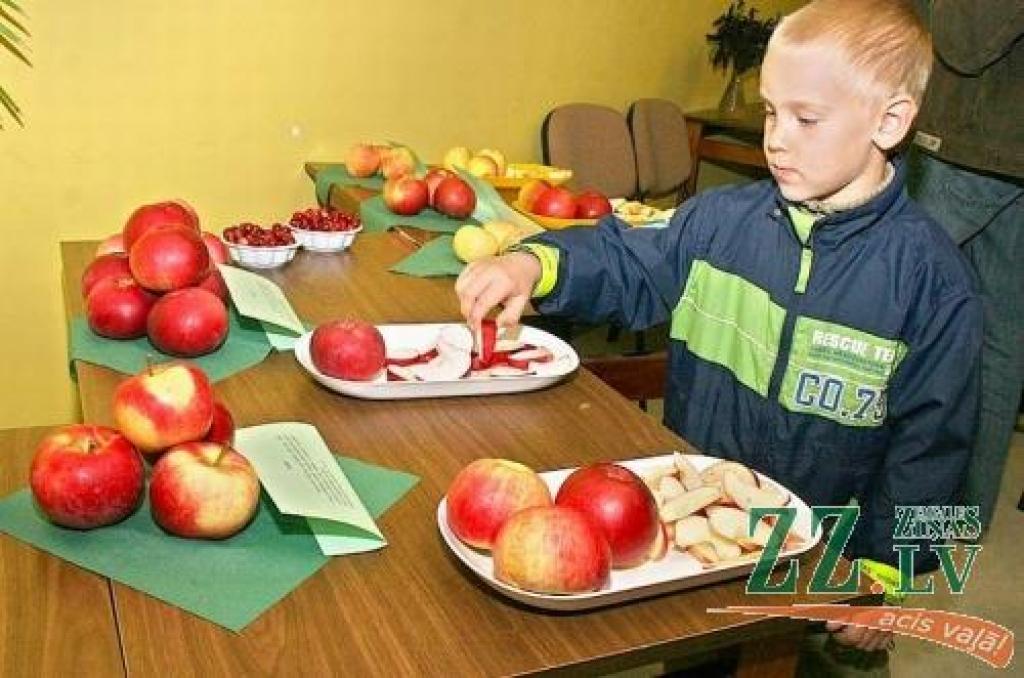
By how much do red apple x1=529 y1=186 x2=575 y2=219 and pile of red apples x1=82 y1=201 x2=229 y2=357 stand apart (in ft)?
3.35

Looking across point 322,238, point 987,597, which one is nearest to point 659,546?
point 322,238

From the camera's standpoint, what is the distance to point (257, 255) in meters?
1.69

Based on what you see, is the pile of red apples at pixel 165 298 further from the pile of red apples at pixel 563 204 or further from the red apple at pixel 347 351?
the pile of red apples at pixel 563 204

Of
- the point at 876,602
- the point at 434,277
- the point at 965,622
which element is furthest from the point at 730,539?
the point at 434,277

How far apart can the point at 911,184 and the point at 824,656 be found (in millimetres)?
1337

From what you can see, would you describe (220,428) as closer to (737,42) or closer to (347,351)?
(347,351)

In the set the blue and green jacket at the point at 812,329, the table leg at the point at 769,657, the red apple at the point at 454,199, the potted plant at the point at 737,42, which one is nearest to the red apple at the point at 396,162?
the red apple at the point at 454,199

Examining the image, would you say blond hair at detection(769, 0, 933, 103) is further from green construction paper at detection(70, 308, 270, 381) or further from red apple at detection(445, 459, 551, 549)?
green construction paper at detection(70, 308, 270, 381)

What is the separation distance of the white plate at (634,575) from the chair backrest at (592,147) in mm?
2361

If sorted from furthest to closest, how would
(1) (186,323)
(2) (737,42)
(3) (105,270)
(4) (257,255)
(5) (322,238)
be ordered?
(2) (737,42), (5) (322,238), (4) (257,255), (3) (105,270), (1) (186,323)

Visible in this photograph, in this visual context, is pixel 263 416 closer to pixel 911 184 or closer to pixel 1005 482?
pixel 911 184

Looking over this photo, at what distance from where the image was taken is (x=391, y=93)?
3.05 metres

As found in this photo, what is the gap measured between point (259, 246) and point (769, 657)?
1.13m

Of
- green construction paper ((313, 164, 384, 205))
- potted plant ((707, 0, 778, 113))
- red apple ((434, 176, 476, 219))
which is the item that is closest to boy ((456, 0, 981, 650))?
red apple ((434, 176, 476, 219))
